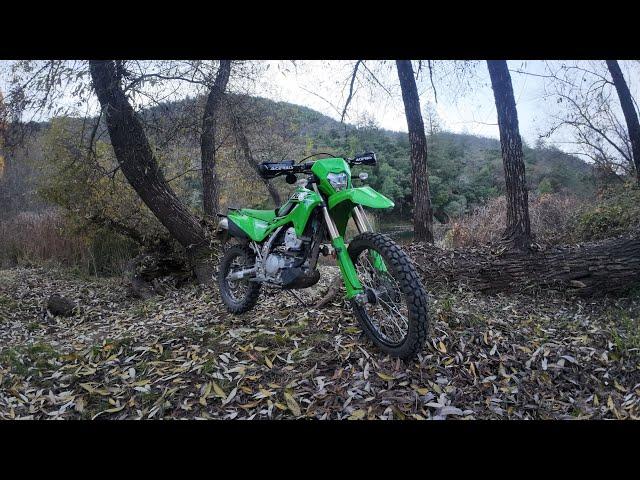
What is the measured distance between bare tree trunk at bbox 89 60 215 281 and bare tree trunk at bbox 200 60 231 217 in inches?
37.6

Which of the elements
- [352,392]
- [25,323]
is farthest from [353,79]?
[25,323]

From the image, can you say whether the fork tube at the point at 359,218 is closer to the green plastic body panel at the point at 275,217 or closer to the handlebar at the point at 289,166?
the green plastic body panel at the point at 275,217

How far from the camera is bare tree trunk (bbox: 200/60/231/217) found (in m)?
4.94

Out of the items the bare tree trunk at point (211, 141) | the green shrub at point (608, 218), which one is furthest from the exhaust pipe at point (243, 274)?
the green shrub at point (608, 218)

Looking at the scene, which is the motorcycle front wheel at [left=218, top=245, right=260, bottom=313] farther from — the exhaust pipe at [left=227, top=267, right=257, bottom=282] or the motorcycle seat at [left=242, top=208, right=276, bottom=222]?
the motorcycle seat at [left=242, top=208, right=276, bottom=222]

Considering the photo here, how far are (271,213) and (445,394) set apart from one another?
168 centimetres

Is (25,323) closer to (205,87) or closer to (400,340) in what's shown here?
(205,87)

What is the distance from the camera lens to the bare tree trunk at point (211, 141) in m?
4.94

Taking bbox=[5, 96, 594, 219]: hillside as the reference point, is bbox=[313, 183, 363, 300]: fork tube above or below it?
below

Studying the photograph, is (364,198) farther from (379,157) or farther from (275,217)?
(379,157)

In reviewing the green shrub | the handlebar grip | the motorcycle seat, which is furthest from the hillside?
the handlebar grip

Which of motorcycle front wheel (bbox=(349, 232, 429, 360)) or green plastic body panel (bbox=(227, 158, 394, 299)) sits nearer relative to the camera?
motorcycle front wheel (bbox=(349, 232, 429, 360))

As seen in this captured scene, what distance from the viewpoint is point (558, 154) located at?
511 cm

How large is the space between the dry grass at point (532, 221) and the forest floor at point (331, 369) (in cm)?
143
